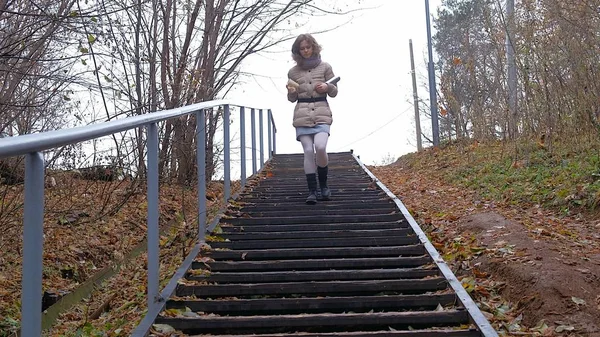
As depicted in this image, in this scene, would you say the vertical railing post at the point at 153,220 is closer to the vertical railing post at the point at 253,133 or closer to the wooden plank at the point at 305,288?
the wooden plank at the point at 305,288

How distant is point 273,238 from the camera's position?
6.12 m

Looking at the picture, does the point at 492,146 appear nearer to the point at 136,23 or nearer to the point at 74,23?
the point at 136,23

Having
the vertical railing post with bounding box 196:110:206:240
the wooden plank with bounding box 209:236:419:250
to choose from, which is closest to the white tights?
the vertical railing post with bounding box 196:110:206:240

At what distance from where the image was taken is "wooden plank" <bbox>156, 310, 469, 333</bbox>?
3961 millimetres

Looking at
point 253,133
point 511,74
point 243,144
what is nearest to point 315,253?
point 243,144

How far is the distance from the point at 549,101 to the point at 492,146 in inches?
106

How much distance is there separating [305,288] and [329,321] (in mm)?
633

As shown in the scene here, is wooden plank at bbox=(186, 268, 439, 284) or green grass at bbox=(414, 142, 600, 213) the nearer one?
wooden plank at bbox=(186, 268, 439, 284)

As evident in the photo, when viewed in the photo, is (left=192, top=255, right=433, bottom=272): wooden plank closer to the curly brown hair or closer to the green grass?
the green grass

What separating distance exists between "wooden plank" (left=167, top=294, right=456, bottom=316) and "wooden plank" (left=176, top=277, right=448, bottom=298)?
25 centimetres

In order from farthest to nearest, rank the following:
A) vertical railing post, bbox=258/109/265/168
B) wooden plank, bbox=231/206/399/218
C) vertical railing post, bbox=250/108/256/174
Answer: vertical railing post, bbox=258/109/265/168
vertical railing post, bbox=250/108/256/174
wooden plank, bbox=231/206/399/218

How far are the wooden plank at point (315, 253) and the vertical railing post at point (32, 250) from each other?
124 inches

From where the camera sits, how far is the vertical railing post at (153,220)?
4066 mm

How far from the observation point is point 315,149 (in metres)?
7.44
